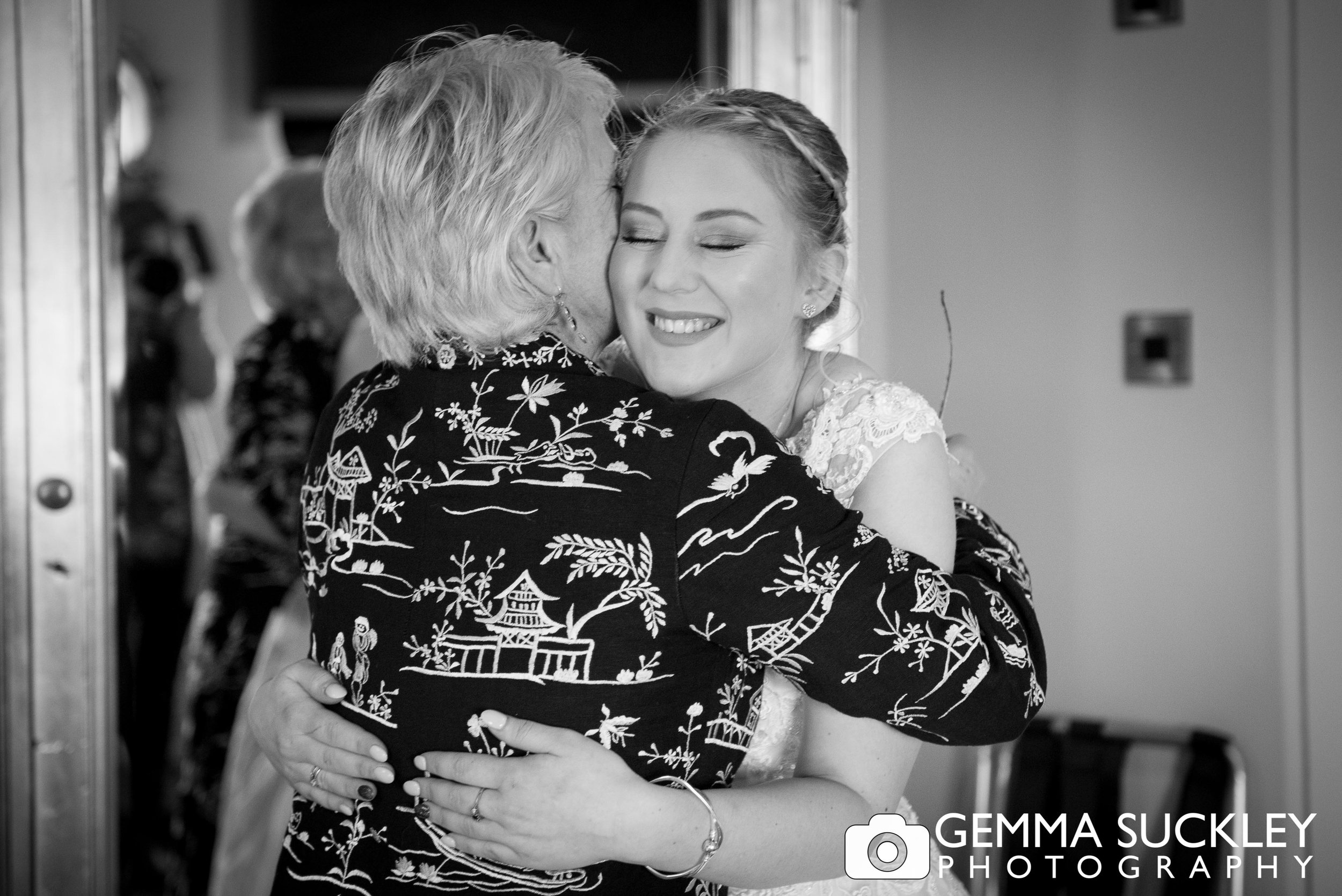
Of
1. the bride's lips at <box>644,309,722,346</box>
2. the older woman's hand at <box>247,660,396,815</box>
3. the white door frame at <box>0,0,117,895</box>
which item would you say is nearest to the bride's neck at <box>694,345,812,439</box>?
the bride's lips at <box>644,309,722,346</box>

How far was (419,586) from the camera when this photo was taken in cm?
106

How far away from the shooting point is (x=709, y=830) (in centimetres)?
106

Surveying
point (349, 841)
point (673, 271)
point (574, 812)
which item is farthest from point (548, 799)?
point (673, 271)

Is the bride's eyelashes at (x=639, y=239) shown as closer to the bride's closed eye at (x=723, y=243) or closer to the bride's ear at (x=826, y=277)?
the bride's closed eye at (x=723, y=243)

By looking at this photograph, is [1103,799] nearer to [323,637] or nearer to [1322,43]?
[1322,43]

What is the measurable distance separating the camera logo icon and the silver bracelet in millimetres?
156

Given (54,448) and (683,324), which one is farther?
(54,448)

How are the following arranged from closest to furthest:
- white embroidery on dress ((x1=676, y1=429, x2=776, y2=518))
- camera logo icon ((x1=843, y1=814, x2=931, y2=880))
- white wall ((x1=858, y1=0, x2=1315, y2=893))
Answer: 1. white embroidery on dress ((x1=676, y1=429, x2=776, y2=518))
2. camera logo icon ((x1=843, y1=814, x2=931, y2=880))
3. white wall ((x1=858, y1=0, x2=1315, y2=893))

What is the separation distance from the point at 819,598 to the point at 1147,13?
2.27 m

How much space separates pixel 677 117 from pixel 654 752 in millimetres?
728

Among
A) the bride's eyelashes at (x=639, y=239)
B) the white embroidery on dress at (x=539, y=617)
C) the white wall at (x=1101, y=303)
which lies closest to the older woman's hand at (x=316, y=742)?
the white embroidery on dress at (x=539, y=617)

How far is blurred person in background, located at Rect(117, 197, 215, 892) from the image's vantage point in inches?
85.7

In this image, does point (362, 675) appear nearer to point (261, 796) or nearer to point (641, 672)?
point (641, 672)

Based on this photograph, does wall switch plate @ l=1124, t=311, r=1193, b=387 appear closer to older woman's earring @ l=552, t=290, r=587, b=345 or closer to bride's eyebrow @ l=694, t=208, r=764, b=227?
bride's eyebrow @ l=694, t=208, r=764, b=227
